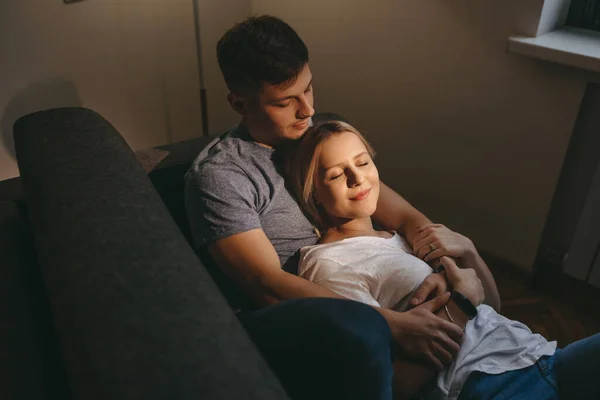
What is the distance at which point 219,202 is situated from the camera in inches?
49.1

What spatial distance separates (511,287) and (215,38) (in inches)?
55.2

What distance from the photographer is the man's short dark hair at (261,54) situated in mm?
1284

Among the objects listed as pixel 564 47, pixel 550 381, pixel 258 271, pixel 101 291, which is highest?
pixel 564 47

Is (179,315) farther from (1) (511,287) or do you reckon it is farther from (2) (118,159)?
(1) (511,287)

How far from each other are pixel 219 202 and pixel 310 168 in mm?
223

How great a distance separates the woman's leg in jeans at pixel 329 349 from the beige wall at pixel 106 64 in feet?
4.58

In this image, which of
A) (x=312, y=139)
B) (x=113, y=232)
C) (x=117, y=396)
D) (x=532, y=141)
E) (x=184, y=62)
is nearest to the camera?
(x=117, y=396)

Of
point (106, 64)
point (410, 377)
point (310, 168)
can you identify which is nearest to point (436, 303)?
point (410, 377)

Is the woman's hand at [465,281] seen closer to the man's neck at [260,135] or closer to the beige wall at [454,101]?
the man's neck at [260,135]

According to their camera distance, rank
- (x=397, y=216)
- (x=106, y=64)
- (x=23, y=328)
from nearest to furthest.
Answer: (x=23, y=328) < (x=397, y=216) < (x=106, y=64)

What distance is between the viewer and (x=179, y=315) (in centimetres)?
75

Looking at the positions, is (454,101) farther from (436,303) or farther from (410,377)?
(410,377)

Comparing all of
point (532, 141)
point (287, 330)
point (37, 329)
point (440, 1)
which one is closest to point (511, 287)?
point (532, 141)

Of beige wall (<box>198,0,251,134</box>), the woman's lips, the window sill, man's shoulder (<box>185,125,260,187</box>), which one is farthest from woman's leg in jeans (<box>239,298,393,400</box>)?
beige wall (<box>198,0,251,134</box>)
